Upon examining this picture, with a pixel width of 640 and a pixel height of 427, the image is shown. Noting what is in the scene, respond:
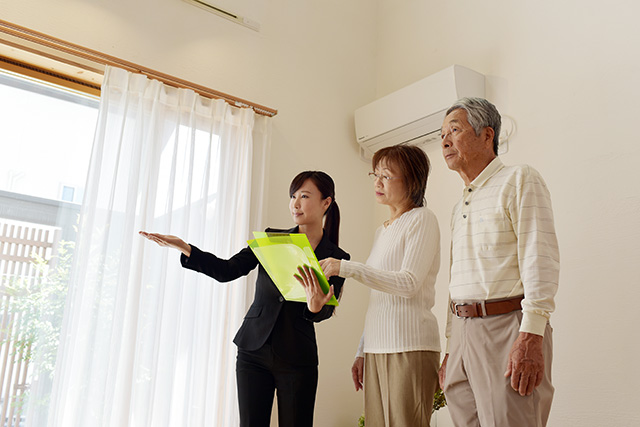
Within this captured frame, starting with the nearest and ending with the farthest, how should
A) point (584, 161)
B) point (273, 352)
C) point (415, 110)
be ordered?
point (273, 352)
point (584, 161)
point (415, 110)

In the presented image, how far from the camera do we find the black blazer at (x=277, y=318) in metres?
1.75

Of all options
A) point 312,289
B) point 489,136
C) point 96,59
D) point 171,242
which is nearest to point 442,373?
point 312,289

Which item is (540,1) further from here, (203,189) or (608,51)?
(203,189)

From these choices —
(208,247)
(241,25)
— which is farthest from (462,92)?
(208,247)

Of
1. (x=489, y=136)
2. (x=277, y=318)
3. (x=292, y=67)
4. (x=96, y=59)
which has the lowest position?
(x=277, y=318)

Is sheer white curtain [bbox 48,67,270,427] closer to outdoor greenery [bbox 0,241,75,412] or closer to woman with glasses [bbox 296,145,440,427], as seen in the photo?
outdoor greenery [bbox 0,241,75,412]

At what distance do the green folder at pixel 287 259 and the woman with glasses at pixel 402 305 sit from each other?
6 centimetres

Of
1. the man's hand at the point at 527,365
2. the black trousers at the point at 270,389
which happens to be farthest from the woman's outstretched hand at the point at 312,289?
the man's hand at the point at 527,365

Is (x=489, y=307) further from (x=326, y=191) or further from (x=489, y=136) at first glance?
(x=326, y=191)

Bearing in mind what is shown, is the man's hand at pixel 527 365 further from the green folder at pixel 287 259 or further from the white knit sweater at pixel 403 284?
the green folder at pixel 287 259

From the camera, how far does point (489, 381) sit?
1313mm

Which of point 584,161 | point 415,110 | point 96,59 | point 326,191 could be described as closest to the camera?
point 326,191

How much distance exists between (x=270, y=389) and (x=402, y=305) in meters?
0.54

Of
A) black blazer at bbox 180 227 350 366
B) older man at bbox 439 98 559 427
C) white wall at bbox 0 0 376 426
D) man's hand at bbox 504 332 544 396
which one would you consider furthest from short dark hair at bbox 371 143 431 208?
white wall at bbox 0 0 376 426
